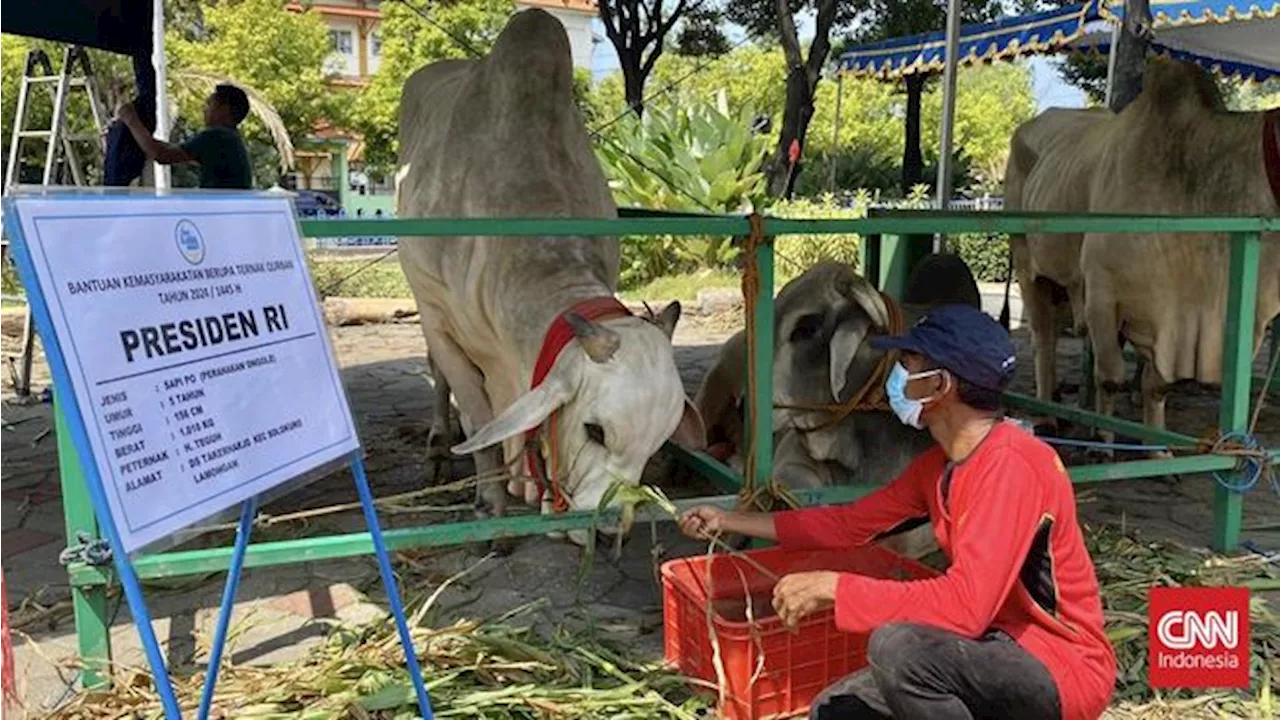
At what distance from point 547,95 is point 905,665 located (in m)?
2.92

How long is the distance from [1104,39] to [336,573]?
8.71m

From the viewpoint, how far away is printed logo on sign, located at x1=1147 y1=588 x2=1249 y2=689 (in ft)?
10.5

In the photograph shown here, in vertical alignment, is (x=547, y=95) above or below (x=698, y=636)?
above

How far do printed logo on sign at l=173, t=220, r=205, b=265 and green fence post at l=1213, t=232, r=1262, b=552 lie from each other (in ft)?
11.8

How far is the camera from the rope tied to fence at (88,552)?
9.52 ft

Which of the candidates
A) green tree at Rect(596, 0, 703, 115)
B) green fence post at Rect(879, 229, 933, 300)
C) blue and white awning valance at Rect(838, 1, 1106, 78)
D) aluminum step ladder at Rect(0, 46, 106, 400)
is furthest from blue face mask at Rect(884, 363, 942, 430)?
green tree at Rect(596, 0, 703, 115)

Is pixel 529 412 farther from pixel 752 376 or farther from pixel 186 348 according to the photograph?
pixel 186 348

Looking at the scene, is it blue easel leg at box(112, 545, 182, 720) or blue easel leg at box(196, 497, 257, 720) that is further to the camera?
blue easel leg at box(196, 497, 257, 720)

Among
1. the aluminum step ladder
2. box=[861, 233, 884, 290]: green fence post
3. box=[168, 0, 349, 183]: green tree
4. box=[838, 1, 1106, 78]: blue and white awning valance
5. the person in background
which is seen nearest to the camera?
box=[861, 233, 884, 290]: green fence post

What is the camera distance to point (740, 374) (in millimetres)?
4812

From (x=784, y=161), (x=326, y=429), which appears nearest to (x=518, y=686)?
(x=326, y=429)

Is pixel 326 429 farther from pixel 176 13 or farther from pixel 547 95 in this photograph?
pixel 176 13

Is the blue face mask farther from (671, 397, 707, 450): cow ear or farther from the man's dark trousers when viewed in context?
(671, 397, 707, 450): cow ear

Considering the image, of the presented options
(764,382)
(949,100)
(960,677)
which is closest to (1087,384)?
(949,100)
